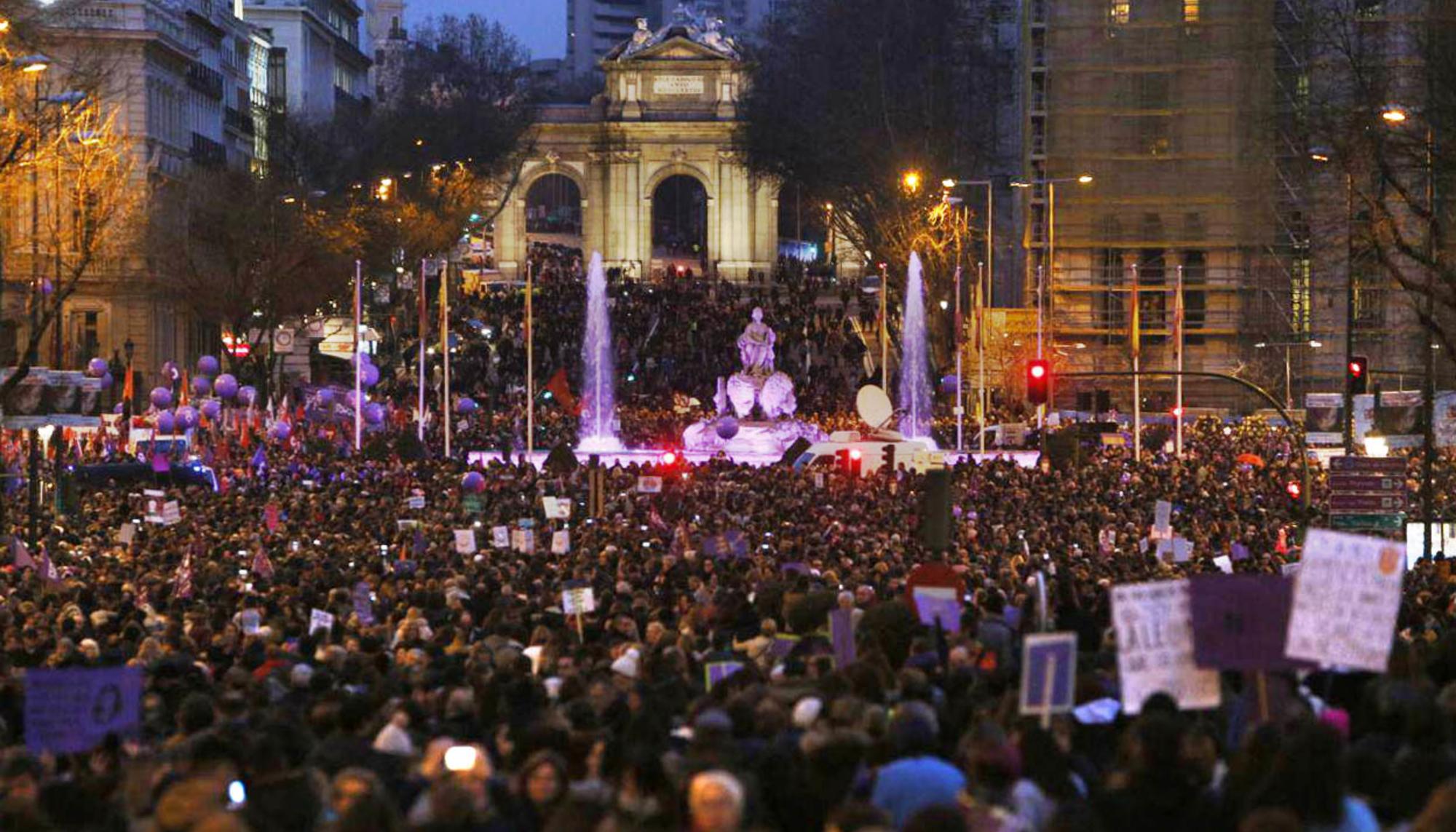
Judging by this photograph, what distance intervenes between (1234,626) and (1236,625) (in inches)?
0.4

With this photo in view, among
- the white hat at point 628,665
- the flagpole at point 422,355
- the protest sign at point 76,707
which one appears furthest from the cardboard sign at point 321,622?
the flagpole at point 422,355

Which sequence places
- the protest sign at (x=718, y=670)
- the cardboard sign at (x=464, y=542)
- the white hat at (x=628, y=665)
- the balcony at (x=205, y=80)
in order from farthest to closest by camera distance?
the balcony at (x=205, y=80) < the cardboard sign at (x=464, y=542) < the white hat at (x=628, y=665) < the protest sign at (x=718, y=670)

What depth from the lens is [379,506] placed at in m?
37.7

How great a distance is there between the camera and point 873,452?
59906 millimetres

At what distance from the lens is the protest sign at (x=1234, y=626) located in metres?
13.2

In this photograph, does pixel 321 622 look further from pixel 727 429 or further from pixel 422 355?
pixel 727 429

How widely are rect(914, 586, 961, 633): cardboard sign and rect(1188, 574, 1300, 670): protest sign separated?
5.03 m

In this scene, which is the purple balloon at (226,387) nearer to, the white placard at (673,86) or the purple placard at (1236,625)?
the purple placard at (1236,625)

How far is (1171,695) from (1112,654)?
3639 mm

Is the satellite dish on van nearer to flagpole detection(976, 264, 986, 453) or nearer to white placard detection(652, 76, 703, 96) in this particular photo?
flagpole detection(976, 264, 986, 453)

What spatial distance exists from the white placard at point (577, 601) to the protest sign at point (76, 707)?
665 cm

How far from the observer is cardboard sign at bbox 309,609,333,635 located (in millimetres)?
20031

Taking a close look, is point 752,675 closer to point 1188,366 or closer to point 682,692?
point 682,692

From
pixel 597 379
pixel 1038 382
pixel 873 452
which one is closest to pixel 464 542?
pixel 1038 382
